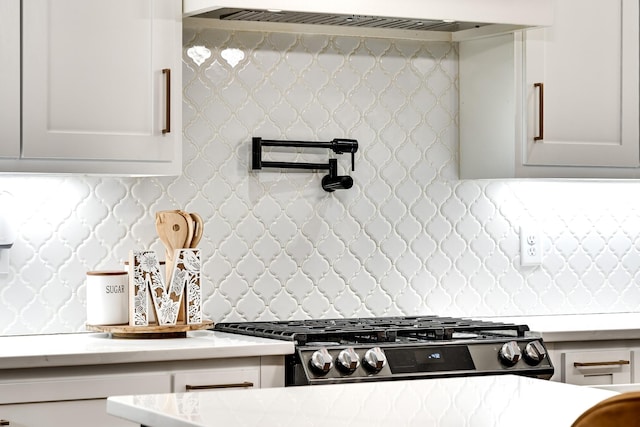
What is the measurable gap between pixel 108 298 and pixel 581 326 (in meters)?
1.55

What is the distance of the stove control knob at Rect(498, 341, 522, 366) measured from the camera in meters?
3.14

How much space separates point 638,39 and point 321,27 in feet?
3.68

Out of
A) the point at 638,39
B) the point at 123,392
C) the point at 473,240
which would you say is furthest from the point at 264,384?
the point at 638,39

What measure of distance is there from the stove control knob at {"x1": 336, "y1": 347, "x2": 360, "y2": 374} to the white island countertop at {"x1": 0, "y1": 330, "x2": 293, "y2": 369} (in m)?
0.15

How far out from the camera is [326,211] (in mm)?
3648

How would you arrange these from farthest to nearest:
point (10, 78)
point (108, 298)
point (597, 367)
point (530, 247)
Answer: point (530, 247) < point (597, 367) < point (108, 298) < point (10, 78)

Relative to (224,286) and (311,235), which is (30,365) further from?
(311,235)

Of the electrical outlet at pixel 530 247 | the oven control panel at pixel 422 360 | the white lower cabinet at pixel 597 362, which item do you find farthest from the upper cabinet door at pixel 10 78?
the electrical outlet at pixel 530 247

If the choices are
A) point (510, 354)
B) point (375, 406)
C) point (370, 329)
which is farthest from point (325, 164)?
point (375, 406)

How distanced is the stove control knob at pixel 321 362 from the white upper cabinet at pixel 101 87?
2.31 ft

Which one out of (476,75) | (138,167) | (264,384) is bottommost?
(264,384)

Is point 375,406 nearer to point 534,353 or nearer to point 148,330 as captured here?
point 148,330

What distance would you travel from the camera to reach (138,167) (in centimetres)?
305

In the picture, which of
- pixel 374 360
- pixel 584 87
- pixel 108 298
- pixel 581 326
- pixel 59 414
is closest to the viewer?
pixel 59 414
